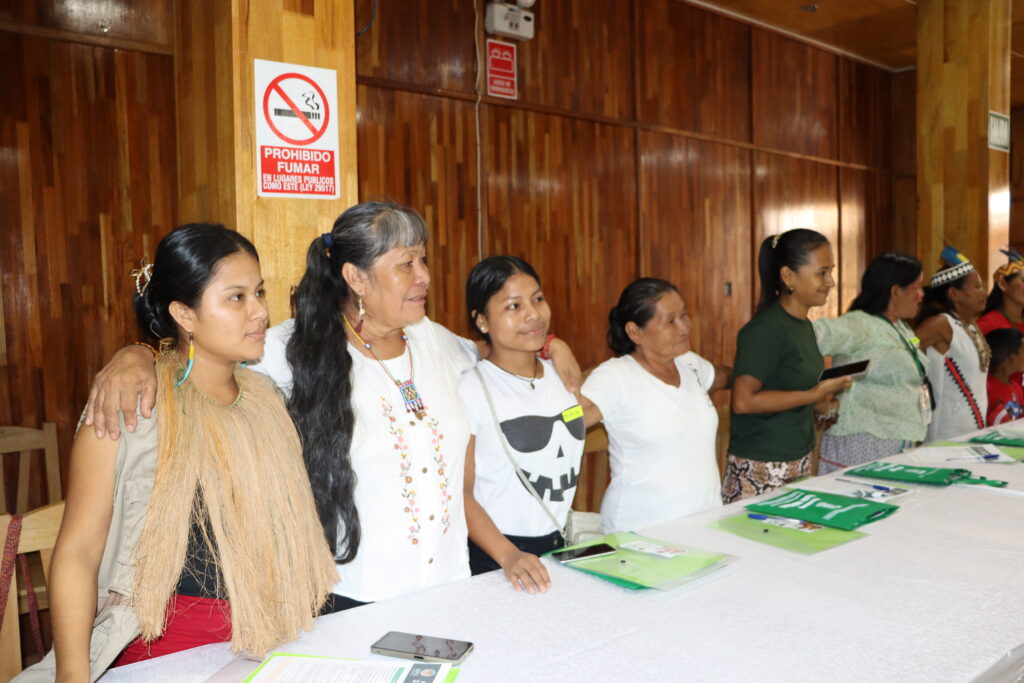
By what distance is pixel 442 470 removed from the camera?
1716 millimetres

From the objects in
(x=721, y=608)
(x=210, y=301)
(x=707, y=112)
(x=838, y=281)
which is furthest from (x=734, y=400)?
(x=838, y=281)

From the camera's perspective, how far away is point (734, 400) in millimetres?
2812

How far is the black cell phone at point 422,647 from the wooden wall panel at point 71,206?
2748 millimetres

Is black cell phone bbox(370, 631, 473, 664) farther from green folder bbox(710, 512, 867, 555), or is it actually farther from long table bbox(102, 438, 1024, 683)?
green folder bbox(710, 512, 867, 555)

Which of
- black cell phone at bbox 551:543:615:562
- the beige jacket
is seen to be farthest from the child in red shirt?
the beige jacket

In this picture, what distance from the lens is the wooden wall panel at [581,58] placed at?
199 inches

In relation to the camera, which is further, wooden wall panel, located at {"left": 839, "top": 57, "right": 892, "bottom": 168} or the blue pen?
wooden wall panel, located at {"left": 839, "top": 57, "right": 892, "bottom": 168}

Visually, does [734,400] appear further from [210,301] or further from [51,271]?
[51,271]

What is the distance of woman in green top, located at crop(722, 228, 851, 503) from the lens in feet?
9.02

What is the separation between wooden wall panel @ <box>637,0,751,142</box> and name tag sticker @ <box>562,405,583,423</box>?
4.01 meters

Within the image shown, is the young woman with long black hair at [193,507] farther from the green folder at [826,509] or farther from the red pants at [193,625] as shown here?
the green folder at [826,509]

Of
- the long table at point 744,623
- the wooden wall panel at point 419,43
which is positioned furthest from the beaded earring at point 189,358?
the wooden wall panel at point 419,43

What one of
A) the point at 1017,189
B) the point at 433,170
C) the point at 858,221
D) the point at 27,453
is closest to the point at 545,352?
the point at 27,453

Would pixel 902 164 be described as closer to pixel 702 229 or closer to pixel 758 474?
pixel 702 229
